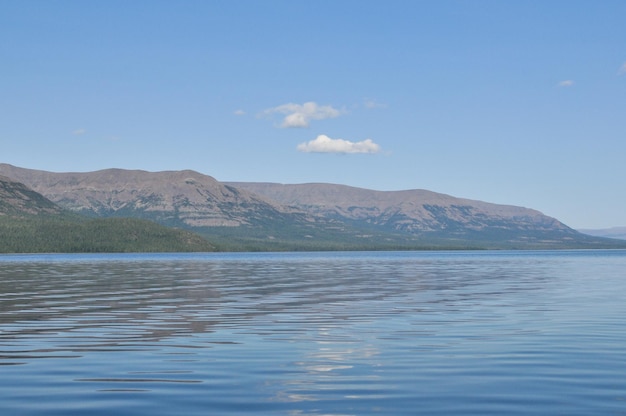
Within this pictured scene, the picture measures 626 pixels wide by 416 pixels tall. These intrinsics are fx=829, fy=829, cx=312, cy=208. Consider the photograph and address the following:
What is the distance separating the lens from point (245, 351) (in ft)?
99.1

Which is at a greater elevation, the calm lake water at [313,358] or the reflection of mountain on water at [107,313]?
the calm lake water at [313,358]

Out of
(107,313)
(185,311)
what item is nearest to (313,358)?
(185,311)

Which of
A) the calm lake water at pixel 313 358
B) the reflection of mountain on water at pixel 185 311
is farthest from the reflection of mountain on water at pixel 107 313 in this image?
the calm lake water at pixel 313 358

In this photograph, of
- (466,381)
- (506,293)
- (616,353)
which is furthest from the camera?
(506,293)

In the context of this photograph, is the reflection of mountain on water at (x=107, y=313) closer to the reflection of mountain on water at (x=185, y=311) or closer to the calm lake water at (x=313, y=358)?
the reflection of mountain on water at (x=185, y=311)

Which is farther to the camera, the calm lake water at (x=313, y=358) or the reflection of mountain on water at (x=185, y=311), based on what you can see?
the reflection of mountain on water at (x=185, y=311)

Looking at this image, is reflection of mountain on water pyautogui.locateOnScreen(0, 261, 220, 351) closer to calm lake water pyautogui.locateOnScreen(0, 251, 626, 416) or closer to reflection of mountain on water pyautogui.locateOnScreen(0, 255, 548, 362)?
reflection of mountain on water pyautogui.locateOnScreen(0, 255, 548, 362)

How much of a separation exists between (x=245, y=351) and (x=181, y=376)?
5.65 m

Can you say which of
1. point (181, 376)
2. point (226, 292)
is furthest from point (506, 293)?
point (181, 376)

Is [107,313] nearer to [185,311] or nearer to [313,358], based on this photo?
[185,311]

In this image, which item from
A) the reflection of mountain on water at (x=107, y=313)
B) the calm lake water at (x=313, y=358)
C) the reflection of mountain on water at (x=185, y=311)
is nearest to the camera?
the calm lake water at (x=313, y=358)

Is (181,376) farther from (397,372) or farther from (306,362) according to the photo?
(397,372)

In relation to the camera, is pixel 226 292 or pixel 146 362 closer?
pixel 146 362

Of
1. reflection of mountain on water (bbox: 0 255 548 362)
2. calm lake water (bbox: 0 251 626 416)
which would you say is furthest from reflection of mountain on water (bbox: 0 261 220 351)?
calm lake water (bbox: 0 251 626 416)
